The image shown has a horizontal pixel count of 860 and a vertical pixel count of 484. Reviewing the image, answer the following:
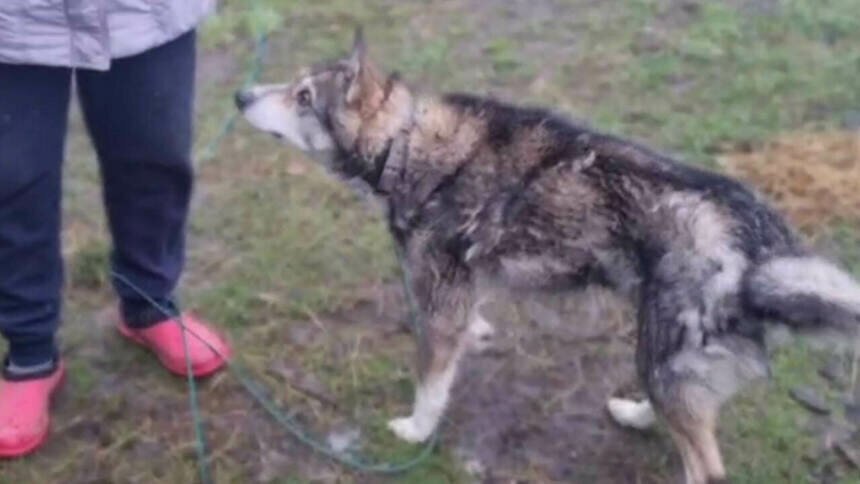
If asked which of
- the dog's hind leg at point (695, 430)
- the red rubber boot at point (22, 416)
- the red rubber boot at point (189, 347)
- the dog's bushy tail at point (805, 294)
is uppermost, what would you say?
the dog's bushy tail at point (805, 294)

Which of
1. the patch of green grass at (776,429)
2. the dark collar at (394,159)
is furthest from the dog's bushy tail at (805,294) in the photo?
the dark collar at (394,159)

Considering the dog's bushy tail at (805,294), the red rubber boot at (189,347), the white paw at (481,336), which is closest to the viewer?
the dog's bushy tail at (805,294)

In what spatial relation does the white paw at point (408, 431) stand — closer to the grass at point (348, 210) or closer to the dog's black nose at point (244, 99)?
the grass at point (348, 210)

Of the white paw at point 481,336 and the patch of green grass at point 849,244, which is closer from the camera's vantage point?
the white paw at point 481,336

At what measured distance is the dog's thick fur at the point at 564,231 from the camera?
8.13 ft

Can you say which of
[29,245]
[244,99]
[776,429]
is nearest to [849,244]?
[776,429]

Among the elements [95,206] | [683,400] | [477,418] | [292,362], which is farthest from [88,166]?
[683,400]

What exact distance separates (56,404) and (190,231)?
2.66ft

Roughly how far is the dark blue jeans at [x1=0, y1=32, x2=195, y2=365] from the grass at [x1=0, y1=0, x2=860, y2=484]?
325mm

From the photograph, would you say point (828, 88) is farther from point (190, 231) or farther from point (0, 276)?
point (0, 276)

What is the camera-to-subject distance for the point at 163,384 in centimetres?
316

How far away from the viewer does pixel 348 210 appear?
3.84 m

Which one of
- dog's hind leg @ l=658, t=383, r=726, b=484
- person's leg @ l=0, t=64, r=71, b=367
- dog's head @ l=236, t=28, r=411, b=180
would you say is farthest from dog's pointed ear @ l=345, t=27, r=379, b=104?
dog's hind leg @ l=658, t=383, r=726, b=484

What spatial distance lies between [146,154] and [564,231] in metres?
→ 0.91
